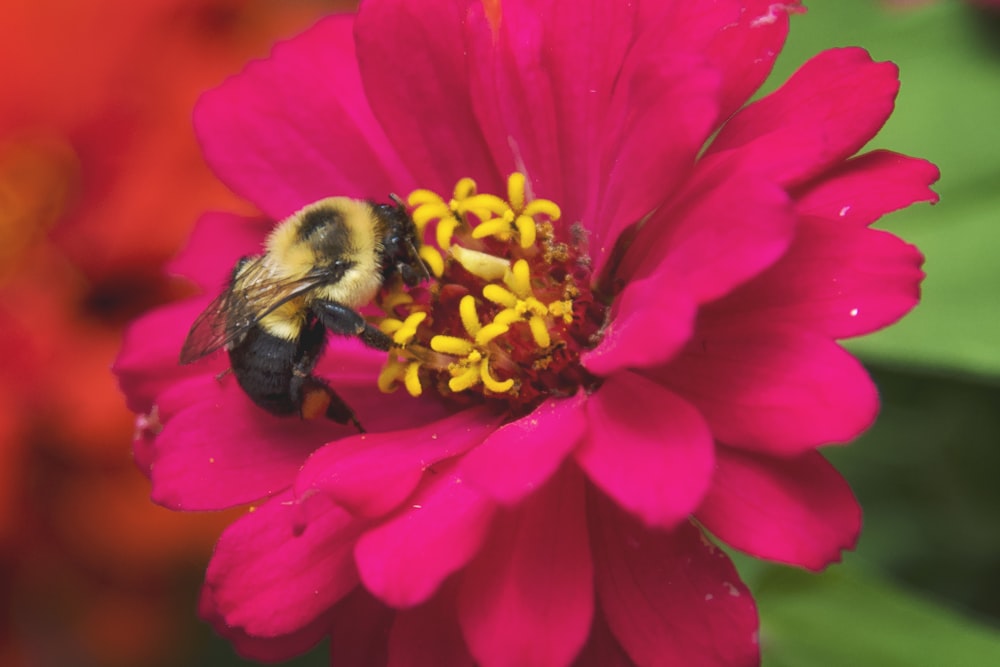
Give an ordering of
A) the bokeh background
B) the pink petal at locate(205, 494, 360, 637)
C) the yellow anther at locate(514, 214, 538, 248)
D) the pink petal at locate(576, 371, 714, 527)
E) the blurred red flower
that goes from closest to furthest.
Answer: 1. the pink petal at locate(576, 371, 714, 527)
2. the pink petal at locate(205, 494, 360, 637)
3. the yellow anther at locate(514, 214, 538, 248)
4. the bokeh background
5. the blurred red flower

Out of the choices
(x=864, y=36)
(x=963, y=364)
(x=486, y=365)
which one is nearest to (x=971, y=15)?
(x=864, y=36)

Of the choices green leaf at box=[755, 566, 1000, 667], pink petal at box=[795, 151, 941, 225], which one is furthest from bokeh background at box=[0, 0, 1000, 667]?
pink petal at box=[795, 151, 941, 225]

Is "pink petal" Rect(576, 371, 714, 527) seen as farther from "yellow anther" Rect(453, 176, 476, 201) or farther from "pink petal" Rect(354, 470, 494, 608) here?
"yellow anther" Rect(453, 176, 476, 201)

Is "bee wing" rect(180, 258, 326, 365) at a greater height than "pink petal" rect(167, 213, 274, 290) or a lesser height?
greater

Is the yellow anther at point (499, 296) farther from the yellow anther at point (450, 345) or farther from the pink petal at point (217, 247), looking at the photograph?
the pink petal at point (217, 247)

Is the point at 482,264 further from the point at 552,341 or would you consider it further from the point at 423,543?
the point at 423,543

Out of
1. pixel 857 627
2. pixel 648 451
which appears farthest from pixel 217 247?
pixel 857 627

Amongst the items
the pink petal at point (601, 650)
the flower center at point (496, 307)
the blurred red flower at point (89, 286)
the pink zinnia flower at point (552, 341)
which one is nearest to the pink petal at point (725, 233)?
the pink zinnia flower at point (552, 341)
